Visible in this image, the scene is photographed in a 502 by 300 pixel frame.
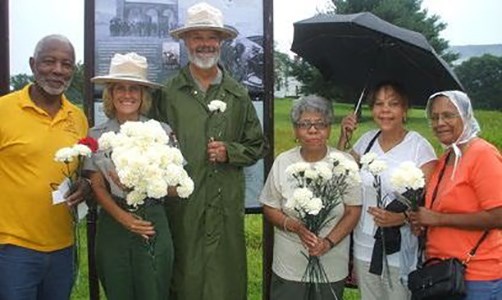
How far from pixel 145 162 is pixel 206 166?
1.26 meters

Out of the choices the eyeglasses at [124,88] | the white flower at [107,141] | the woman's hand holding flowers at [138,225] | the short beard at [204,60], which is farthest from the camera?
the short beard at [204,60]

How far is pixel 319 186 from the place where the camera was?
4.10m

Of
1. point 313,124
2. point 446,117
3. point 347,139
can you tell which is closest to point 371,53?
point 347,139

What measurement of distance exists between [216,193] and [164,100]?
30.2 inches

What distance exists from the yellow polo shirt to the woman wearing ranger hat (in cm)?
26

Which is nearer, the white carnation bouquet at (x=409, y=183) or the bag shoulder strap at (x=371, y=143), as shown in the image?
the white carnation bouquet at (x=409, y=183)

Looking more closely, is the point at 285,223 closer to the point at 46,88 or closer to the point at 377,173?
the point at 377,173

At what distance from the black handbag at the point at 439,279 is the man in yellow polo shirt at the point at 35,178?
218cm

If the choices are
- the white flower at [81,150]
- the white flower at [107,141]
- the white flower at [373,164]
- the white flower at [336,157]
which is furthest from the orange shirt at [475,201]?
the white flower at [81,150]

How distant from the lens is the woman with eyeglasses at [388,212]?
429 cm

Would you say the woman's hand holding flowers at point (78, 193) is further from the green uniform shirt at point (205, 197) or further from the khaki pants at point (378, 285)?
the khaki pants at point (378, 285)

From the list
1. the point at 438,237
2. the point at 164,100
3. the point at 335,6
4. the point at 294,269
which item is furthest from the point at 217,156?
the point at 335,6

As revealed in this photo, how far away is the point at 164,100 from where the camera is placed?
15.1ft

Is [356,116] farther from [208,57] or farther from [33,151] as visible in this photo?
[33,151]
